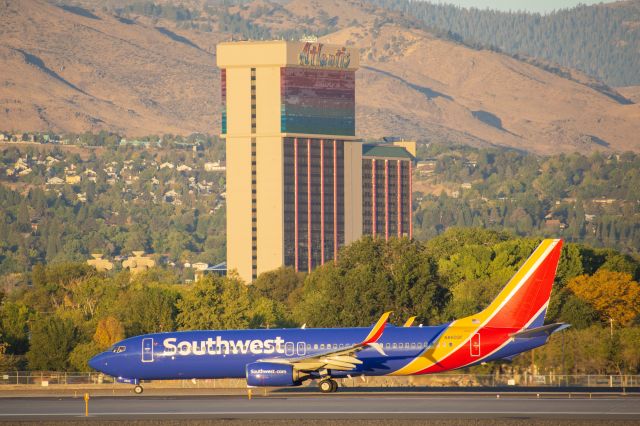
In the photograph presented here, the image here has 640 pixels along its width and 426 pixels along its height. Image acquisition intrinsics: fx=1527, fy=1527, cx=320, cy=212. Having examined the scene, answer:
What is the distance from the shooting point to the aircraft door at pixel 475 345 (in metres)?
89.4

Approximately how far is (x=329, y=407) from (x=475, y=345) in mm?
12575

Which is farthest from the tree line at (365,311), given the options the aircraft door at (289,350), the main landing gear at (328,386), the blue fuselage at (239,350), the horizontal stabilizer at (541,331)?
the aircraft door at (289,350)

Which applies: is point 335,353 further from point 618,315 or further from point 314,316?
point 618,315

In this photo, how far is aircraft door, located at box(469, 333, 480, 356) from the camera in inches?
3521

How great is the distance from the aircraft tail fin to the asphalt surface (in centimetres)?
476

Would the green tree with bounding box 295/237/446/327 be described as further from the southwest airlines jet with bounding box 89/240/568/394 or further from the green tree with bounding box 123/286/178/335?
the southwest airlines jet with bounding box 89/240/568/394

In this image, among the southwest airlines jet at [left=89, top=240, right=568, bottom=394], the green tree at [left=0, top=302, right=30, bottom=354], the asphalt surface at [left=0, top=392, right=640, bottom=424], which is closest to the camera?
the asphalt surface at [left=0, top=392, right=640, bottom=424]

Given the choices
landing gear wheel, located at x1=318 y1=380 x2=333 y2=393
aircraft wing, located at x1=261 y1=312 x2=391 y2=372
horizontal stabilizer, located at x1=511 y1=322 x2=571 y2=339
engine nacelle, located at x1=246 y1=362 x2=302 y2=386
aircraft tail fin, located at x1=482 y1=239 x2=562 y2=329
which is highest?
aircraft tail fin, located at x1=482 y1=239 x2=562 y2=329

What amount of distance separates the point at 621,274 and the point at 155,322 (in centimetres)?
5134

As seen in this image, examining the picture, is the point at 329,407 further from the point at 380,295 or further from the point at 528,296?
the point at 380,295

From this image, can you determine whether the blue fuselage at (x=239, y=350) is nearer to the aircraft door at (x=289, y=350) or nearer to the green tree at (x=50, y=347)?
the aircraft door at (x=289, y=350)

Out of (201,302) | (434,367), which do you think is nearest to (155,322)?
(201,302)

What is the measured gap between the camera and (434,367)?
89.9 m

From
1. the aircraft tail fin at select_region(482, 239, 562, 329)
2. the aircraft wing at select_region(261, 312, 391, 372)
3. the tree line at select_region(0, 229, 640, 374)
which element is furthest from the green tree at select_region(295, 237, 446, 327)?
the aircraft wing at select_region(261, 312, 391, 372)
